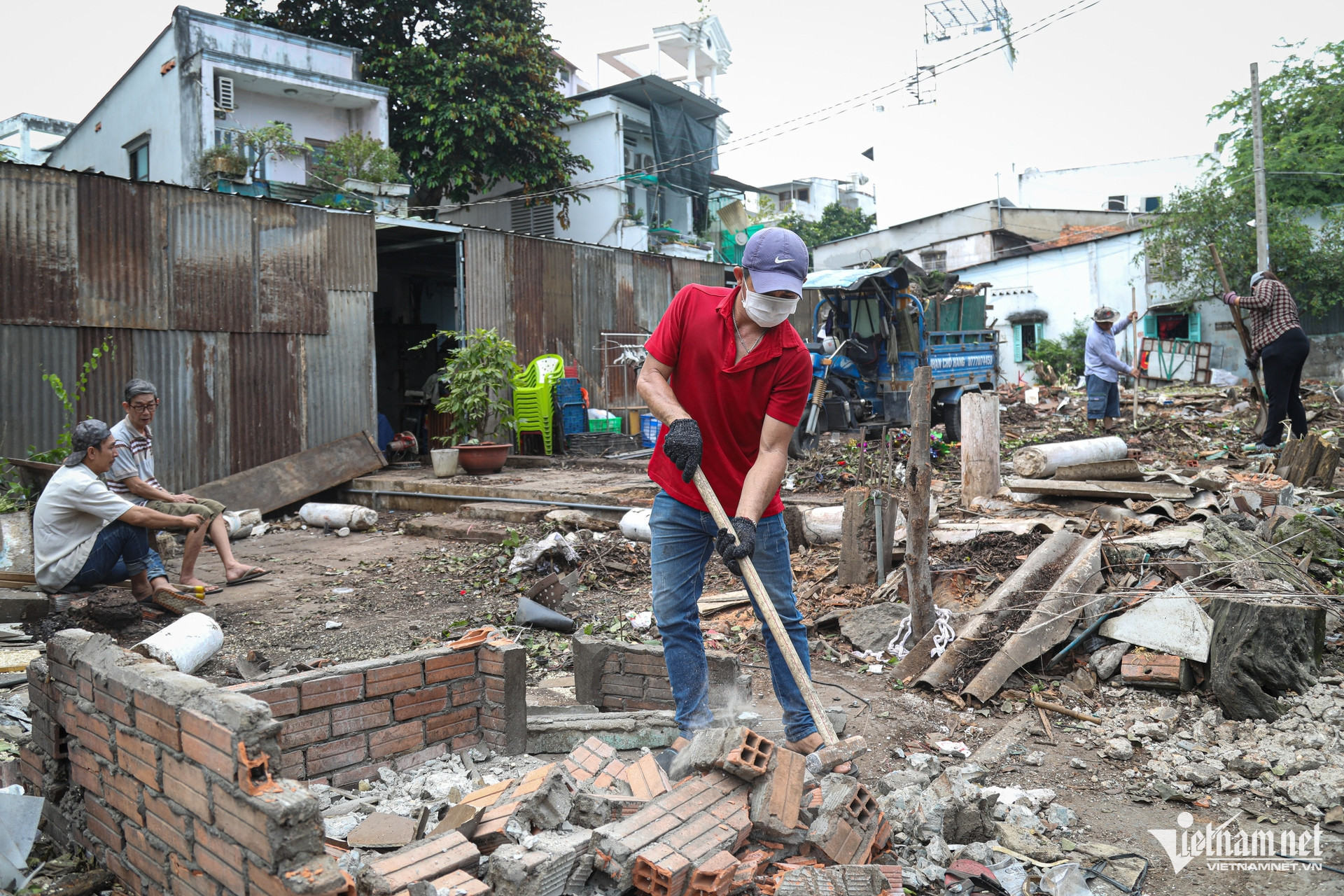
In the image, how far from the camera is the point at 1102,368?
31.1ft

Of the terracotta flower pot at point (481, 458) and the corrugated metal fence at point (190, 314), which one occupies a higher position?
the corrugated metal fence at point (190, 314)

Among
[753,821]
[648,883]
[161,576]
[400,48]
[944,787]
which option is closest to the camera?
[648,883]

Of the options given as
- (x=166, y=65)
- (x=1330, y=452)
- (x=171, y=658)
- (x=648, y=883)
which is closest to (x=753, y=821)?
(x=648, y=883)

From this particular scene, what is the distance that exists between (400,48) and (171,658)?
61.7 feet

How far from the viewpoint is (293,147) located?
14.8m

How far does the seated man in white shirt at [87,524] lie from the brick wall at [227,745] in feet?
8.47

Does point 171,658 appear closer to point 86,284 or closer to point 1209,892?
point 1209,892

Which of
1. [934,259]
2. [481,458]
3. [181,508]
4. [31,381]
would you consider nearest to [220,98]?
[31,381]

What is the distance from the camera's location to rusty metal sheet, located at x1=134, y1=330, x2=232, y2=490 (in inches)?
375

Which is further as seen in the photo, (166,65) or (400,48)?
(400,48)

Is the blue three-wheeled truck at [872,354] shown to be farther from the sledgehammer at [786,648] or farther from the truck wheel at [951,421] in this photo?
the sledgehammer at [786,648]

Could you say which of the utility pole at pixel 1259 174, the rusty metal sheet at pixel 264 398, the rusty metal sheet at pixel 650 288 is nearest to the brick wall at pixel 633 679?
the rusty metal sheet at pixel 264 398

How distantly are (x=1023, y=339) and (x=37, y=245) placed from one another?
84.6 ft

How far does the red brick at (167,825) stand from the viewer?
2.35m
